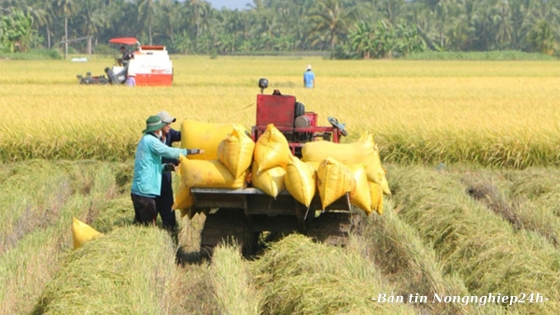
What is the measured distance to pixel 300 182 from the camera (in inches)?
275

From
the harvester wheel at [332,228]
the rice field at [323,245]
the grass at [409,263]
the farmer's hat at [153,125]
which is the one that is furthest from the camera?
the farmer's hat at [153,125]

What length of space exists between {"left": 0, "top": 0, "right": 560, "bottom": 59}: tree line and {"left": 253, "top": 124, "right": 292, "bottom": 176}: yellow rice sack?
7493cm

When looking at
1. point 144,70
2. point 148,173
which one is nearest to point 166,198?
point 148,173

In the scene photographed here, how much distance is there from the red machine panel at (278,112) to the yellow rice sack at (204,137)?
2.70 feet

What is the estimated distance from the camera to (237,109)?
18.1 m

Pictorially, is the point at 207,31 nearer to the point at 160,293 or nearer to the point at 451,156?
the point at 451,156

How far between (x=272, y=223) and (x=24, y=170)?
17.4ft

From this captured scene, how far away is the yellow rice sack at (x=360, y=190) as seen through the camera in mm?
7180

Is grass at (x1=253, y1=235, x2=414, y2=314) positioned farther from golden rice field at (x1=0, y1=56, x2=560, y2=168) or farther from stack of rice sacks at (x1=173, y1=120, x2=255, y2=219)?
golden rice field at (x1=0, y1=56, x2=560, y2=168)

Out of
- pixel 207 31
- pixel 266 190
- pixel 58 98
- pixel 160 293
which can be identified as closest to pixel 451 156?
pixel 266 190

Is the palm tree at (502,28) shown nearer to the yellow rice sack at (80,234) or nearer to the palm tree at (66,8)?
the palm tree at (66,8)

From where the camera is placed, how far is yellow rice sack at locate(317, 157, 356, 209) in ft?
22.8

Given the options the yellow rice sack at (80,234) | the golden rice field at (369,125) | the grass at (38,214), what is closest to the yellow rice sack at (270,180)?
the yellow rice sack at (80,234)

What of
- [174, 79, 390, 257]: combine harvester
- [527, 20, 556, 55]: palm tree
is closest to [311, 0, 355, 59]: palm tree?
[527, 20, 556, 55]: palm tree
